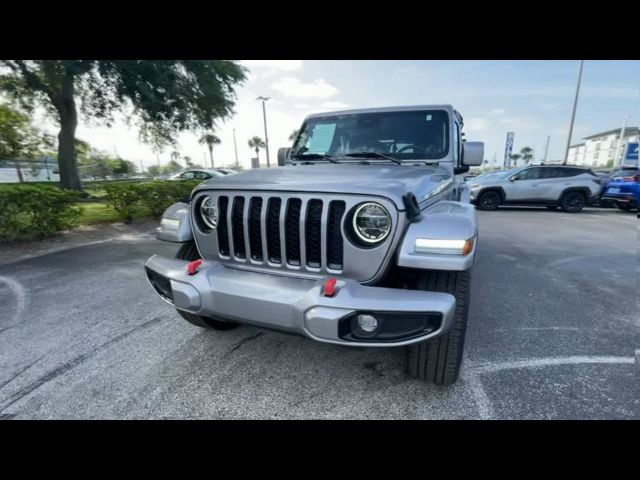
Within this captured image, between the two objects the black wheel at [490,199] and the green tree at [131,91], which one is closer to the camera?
the green tree at [131,91]

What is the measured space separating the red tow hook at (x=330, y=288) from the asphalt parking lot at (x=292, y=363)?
66cm

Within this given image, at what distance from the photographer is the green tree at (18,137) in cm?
1233

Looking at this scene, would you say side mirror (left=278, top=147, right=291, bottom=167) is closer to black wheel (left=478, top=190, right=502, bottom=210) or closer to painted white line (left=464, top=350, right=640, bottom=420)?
painted white line (left=464, top=350, right=640, bottom=420)

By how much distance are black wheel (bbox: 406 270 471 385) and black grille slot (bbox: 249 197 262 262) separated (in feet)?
3.28

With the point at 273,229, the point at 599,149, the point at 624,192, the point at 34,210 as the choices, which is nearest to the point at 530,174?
the point at 624,192

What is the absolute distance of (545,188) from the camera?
10594 millimetres

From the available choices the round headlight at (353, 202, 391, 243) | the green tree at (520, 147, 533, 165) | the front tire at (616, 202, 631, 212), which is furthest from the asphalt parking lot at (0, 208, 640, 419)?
the green tree at (520, 147, 533, 165)

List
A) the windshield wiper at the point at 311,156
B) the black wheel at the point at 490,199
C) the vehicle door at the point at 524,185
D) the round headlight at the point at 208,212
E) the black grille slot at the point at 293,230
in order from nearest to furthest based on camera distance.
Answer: the black grille slot at the point at 293,230, the round headlight at the point at 208,212, the windshield wiper at the point at 311,156, the vehicle door at the point at 524,185, the black wheel at the point at 490,199

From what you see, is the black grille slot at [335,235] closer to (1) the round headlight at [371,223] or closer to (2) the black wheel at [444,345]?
(1) the round headlight at [371,223]

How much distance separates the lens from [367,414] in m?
1.86

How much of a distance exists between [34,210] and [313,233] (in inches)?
254

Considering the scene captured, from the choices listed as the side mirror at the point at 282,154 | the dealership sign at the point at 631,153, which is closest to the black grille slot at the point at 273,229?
the side mirror at the point at 282,154

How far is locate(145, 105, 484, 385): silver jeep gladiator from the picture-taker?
159 centimetres
